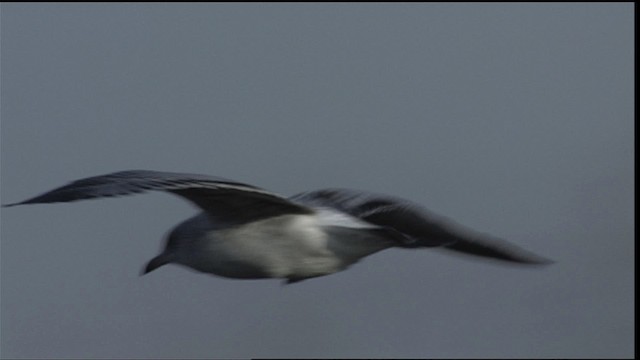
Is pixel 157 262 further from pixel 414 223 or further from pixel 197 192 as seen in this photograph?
pixel 414 223

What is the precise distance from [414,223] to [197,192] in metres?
0.85

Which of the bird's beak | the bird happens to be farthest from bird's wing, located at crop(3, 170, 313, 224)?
the bird's beak

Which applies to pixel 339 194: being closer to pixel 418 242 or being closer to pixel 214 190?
pixel 418 242

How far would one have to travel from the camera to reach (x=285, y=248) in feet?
14.7

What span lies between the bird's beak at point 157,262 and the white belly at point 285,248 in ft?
0.69

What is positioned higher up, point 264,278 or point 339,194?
point 339,194

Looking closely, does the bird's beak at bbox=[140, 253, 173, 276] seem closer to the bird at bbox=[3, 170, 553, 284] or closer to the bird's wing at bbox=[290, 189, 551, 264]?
the bird at bbox=[3, 170, 553, 284]

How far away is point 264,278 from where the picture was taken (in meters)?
4.47

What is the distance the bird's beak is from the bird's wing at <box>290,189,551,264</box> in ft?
1.28

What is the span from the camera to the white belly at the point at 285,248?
14.6ft

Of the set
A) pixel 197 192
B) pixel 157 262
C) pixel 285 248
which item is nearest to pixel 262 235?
pixel 285 248

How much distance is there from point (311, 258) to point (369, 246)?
0.16m

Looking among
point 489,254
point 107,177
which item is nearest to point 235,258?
point 107,177

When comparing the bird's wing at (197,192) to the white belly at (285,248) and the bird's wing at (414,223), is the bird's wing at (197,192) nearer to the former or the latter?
the white belly at (285,248)
